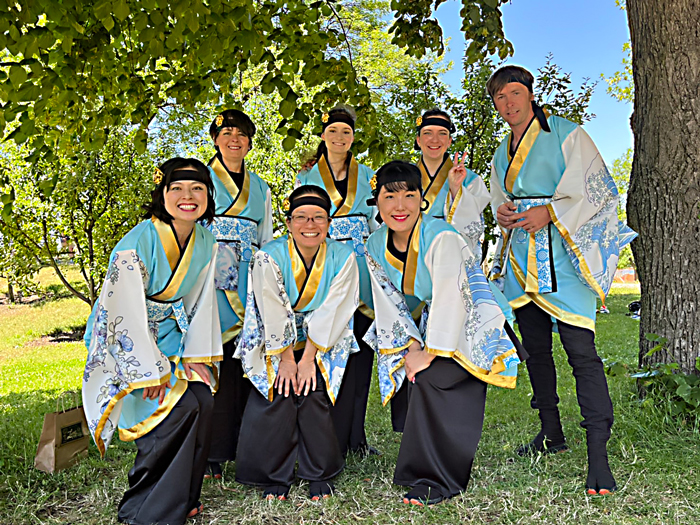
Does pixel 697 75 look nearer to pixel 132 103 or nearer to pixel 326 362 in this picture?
pixel 326 362

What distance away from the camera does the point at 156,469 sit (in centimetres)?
281

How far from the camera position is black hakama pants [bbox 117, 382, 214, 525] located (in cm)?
276

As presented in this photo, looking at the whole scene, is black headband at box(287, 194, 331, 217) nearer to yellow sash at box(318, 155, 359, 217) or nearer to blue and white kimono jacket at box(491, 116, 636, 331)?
yellow sash at box(318, 155, 359, 217)

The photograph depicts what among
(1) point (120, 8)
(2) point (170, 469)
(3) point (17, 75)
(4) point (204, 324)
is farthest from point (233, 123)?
(2) point (170, 469)

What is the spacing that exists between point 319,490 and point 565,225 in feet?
6.02

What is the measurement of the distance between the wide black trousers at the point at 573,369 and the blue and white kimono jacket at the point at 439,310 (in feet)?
1.09

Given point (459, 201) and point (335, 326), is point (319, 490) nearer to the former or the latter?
point (335, 326)

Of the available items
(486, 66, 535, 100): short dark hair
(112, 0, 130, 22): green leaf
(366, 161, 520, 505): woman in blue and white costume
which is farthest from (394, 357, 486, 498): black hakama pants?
(112, 0, 130, 22): green leaf

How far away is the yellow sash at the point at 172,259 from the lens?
9.48 feet

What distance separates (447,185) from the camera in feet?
11.9

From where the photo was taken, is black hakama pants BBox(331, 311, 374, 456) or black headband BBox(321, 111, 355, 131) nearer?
black hakama pants BBox(331, 311, 374, 456)

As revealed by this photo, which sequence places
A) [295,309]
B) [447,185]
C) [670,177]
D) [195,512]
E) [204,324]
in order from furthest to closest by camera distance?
[670,177] < [447,185] < [295,309] < [204,324] < [195,512]

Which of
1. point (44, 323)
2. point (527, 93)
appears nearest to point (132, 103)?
point (527, 93)

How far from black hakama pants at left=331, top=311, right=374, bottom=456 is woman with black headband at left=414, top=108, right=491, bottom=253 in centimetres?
77
